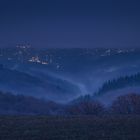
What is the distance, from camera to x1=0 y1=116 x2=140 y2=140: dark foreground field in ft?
94.4

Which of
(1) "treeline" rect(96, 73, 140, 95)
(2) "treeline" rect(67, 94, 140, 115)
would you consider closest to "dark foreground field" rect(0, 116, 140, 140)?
(2) "treeline" rect(67, 94, 140, 115)

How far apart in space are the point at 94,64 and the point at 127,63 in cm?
1288

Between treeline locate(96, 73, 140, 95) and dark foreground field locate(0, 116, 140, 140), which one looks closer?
dark foreground field locate(0, 116, 140, 140)

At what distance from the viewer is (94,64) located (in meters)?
194

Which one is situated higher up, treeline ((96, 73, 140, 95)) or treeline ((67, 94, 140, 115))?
treeline ((96, 73, 140, 95))

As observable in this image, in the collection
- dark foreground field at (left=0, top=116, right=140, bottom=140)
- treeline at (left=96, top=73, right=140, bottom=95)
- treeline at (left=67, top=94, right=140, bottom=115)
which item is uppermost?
treeline at (left=96, top=73, right=140, bottom=95)

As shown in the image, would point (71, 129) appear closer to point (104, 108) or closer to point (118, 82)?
point (104, 108)

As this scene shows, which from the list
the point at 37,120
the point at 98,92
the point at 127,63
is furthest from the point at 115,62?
the point at 37,120

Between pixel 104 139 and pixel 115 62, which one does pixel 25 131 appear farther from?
pixel 115 62

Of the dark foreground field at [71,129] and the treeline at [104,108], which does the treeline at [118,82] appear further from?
the dark foreground field at [71,129]

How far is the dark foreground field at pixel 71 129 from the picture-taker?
28.8 m

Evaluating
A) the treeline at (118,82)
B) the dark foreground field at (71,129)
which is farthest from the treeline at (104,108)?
the treeline at (118,82)

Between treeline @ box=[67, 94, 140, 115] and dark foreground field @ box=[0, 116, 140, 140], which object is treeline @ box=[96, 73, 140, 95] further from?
dark foreground field @ box=[0, 116, 140, 140]

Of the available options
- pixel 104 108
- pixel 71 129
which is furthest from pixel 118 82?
pixel 71 129
